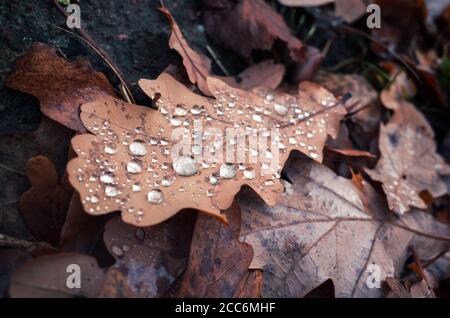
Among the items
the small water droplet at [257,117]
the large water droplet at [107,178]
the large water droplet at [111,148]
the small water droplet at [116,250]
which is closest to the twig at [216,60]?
the small water droplet at [257,117]

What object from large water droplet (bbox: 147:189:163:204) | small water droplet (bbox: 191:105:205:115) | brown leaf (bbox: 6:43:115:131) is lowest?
large water droplet (bbox: 147:189:163:204)

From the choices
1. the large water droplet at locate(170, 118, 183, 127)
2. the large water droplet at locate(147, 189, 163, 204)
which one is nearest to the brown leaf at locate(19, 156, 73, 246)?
the large water droplet at locate(147, 189, 163, 204)

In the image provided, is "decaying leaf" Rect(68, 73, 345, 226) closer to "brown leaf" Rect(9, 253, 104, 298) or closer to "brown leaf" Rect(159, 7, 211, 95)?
"brown leaf" Rect(159, 7, 211, 95)

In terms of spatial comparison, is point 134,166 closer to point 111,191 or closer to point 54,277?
point 111,191

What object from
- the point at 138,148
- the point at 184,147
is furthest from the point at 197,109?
the point at 138,148

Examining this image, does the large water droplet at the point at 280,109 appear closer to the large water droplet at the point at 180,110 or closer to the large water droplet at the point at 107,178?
the large water droplet at the point at 180,110

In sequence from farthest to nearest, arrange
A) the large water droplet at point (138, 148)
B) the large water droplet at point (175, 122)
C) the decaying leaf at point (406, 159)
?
the decaying leaf at point (406, 159)
the large water droplet at point (175, 122)
the large water droplet at point (138, 148)
